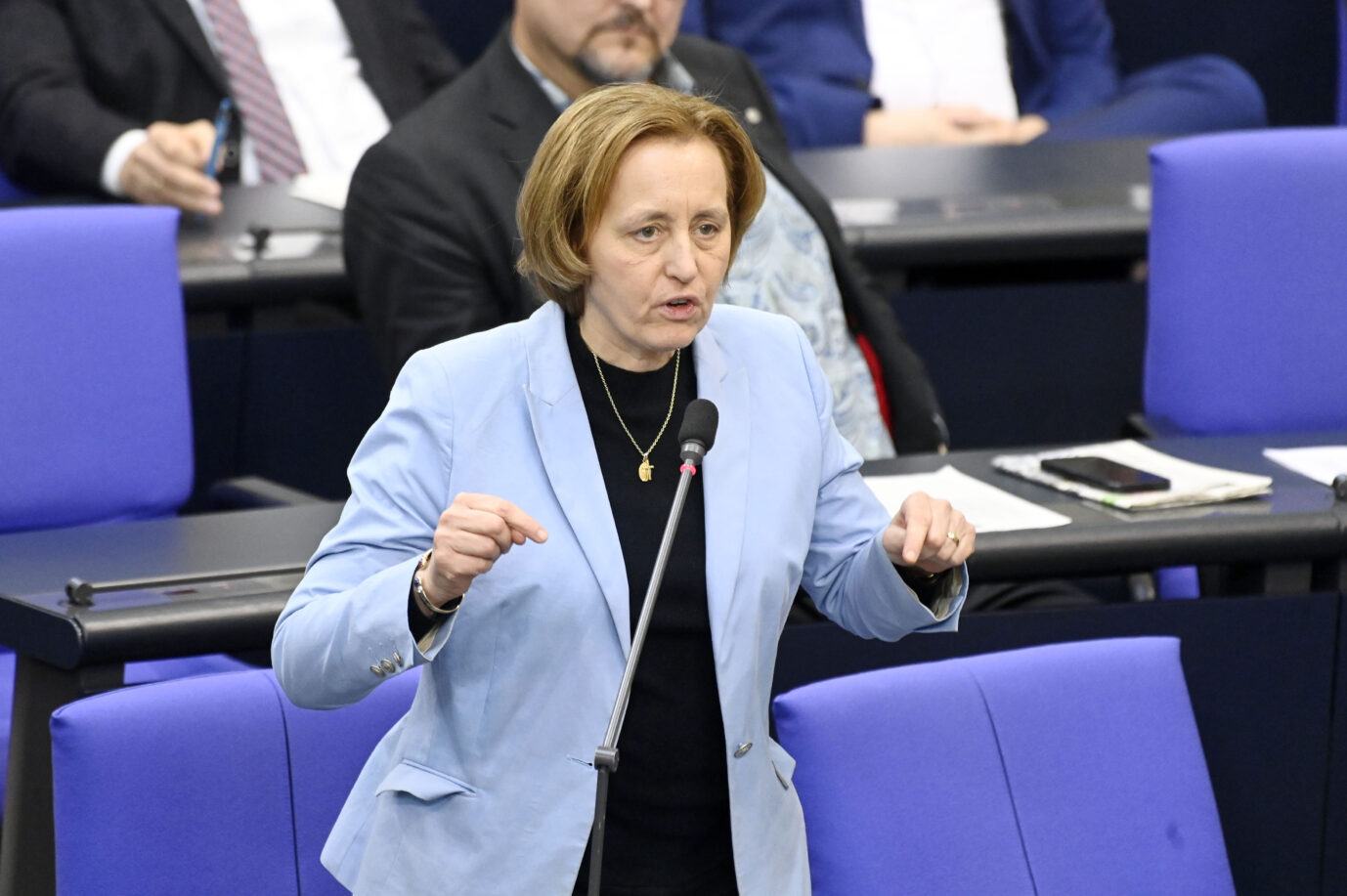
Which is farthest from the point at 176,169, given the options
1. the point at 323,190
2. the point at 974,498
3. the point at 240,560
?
the point at 974,498

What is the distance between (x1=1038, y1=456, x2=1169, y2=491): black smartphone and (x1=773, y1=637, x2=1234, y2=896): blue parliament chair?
1.05ft

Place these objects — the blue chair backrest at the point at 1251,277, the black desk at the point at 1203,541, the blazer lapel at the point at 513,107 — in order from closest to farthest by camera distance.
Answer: the black desk at the point at 1203,541 → the blazer lapel at the point at 513,107 → the blue chair backrest at the point at 1251,277

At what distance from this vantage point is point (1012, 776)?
1.53m

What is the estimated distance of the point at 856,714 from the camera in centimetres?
147

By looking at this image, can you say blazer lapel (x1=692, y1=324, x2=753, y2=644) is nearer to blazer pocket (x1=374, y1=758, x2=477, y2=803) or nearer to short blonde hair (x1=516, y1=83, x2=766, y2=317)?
short blonde hair (x1=516, y1=83, x2=766, y2=317)

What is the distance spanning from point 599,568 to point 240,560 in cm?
63

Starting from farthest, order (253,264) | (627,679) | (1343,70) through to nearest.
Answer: (1343,70)
(253,264)
(627,679)

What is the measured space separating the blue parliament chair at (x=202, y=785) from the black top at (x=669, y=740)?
311 mm

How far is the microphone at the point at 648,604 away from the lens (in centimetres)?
107

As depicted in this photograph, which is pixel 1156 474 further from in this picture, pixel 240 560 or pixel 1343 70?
pixel 1343 70

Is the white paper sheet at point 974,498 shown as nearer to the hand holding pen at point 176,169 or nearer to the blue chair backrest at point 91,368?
the blue chair backrest at point 91,368

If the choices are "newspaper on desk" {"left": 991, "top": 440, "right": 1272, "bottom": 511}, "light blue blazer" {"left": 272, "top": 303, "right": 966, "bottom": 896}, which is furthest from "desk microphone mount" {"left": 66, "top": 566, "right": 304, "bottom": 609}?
"newspaper on desk" {"left": 991, "top": 440, "right": 1272, "bottom": 511}

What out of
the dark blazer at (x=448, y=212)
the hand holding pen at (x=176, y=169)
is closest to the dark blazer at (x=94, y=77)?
the hand holding pen at (x=176, y=169)

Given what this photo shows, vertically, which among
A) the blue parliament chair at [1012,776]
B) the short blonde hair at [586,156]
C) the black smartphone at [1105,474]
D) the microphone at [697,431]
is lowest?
the blue parliament chair at [1012,776]
